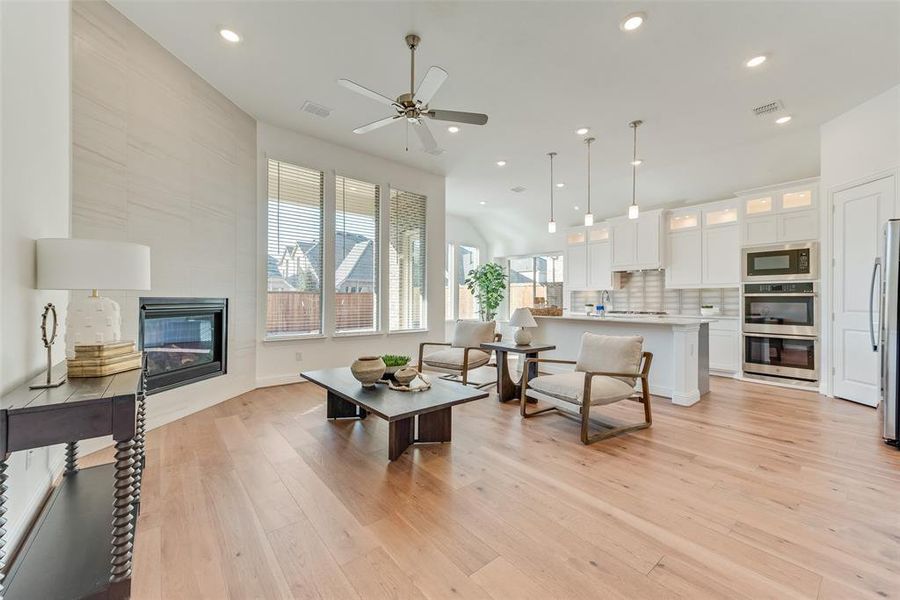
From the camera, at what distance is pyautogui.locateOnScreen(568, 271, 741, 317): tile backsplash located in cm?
589

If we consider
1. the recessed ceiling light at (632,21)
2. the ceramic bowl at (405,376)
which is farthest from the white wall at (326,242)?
the recessed ceiling light at (632,21)

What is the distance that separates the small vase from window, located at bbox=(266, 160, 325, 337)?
2.31 m

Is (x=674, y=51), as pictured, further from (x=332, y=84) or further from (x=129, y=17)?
(x=129, y=17)

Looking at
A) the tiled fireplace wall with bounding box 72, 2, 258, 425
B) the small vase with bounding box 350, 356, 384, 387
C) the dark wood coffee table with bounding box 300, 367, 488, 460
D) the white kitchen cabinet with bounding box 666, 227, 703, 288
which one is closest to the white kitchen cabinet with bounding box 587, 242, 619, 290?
the white kitchen cabinet with bounding box 666, 227, 703, 288

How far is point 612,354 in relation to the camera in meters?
3.34

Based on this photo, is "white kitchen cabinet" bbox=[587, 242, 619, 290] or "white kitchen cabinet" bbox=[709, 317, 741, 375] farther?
"white kitchen cabinet" bbox=[587, 242, 619, 290]

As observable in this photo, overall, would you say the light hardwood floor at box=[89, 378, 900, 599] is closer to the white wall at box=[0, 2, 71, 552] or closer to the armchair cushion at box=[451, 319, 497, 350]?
the white wall at box=[0, 2, 71, 552]

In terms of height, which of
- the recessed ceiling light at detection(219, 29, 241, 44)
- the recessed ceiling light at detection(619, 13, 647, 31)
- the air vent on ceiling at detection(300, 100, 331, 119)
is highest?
the recessed ceiling light at detection(219, 29, 241, 44)

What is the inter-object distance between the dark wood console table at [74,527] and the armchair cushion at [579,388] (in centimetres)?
274

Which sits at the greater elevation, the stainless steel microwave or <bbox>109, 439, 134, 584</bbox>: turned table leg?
the stainless steel microwave

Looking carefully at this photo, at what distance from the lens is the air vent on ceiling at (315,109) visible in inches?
160

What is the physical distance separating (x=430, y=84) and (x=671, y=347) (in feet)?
12.0

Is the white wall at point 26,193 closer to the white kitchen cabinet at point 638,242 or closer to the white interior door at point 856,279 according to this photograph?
the white interior door at point 856,279

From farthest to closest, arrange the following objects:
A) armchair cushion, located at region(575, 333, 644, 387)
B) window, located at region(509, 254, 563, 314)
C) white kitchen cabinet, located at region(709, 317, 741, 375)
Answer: window, located at region(509, 254, 563, 314)
white kitchen cabinet, located at region(709, 317, 741, 375)
armchair cushion, located at region(575, 333, 644, 387)
